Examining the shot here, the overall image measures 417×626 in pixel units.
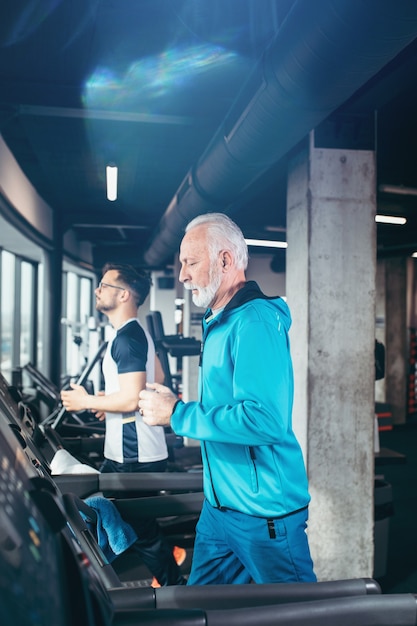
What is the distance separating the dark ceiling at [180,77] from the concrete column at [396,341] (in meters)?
5.08

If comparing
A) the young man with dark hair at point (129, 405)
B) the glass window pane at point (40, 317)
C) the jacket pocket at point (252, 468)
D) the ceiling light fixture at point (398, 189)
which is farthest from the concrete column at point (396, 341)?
the jacket pocket at point (252, 468)

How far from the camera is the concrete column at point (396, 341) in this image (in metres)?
10.9

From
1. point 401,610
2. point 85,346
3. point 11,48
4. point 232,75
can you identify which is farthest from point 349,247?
point 85,346

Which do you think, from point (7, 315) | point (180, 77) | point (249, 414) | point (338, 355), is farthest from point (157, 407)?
point (7, 315)

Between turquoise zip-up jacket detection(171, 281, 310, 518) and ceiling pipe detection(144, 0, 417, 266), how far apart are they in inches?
34.3

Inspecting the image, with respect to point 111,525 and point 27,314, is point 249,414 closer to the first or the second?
point 111,525

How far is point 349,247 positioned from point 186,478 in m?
1.82

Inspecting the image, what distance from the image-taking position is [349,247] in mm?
3352

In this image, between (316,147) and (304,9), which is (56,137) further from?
(304,9)

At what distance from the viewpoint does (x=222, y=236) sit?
1.77 m

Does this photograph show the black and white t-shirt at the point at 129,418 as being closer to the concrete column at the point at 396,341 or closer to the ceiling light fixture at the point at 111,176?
the ceiling light fixture at the point at 111,176

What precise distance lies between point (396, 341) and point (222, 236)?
32.4ft

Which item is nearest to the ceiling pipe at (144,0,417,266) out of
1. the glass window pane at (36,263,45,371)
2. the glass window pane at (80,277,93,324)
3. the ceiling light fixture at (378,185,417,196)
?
the ceiling light fixture at (378,185,417,196)

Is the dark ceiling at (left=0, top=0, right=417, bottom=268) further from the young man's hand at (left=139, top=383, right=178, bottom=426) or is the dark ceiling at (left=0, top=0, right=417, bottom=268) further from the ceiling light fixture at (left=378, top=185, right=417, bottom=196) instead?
the young man's hand at (left=139, top=383, right=178, bottom=426)
